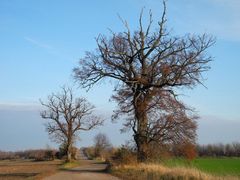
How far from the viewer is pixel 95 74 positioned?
4150 centimetres

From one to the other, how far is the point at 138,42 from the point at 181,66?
4586mm

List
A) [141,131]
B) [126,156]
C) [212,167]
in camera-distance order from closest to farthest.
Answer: [212,167] → [141,131] → [126,156]

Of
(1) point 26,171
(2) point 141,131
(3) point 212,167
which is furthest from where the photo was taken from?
(1) point 26,171

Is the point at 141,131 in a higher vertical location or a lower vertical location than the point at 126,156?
higher

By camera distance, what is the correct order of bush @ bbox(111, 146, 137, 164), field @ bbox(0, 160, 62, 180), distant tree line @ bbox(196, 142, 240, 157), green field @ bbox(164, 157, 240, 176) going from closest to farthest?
green field @ bbox(164, 157, 240, 176), field @ bbox(0, 160, 62, 180), bush @ bbox(111, 146, 137, 164), distant tree line @ bbox(196, 142, 240, 157)

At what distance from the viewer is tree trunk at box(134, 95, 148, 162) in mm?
40562

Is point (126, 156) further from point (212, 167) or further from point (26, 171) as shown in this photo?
point (26, 171)

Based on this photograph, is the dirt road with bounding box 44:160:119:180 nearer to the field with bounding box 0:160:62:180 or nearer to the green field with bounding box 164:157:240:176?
the field with bounding box 0:160:62:180

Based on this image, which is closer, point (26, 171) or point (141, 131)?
point (141, 131)

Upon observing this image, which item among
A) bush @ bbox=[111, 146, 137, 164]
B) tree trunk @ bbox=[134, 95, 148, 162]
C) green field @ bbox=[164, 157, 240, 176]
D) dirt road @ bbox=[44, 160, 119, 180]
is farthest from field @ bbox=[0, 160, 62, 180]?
green field @ bbox=[164, 157, 240, 176]

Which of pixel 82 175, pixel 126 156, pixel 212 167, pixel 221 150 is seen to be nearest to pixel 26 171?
pixel 126 156

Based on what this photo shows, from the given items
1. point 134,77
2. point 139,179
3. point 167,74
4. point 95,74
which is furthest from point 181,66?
point 139,179

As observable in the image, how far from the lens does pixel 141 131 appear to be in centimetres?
4075

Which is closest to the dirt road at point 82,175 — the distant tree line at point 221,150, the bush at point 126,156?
the bush at point 126,156
